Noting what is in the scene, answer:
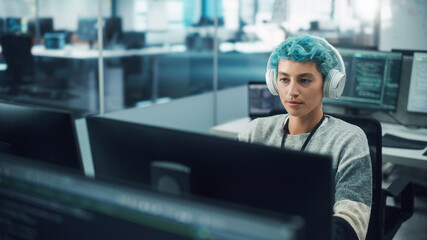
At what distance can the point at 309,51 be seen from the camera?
149 centimetres

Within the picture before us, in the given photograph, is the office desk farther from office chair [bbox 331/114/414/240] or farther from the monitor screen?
the monitor screen

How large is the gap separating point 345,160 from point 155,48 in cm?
650

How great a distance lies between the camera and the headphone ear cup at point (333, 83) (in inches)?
59.8

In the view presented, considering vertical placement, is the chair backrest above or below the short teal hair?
below

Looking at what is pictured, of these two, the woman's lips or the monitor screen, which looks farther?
the monitor screen

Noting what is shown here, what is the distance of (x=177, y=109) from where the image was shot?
14.5ft

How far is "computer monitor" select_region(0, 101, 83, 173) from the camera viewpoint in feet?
3.35

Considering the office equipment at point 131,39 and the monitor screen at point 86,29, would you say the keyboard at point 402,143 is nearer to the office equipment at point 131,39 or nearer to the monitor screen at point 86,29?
the monitor screen at point 86,29

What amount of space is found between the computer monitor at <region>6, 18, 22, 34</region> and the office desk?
356 centimetres

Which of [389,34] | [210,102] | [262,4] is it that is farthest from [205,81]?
[389,34]

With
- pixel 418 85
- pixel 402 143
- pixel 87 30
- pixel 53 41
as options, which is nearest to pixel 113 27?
pixel 87 30

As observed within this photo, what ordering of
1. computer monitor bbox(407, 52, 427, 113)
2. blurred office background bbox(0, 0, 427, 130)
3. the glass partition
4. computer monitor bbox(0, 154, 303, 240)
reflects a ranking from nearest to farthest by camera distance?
computer monitor bbox(0, 154, 303, 240), computer monitor bbox(407, 52, 427, 113), blurred office background bbox(0, 0, 427, 130), the glass partition

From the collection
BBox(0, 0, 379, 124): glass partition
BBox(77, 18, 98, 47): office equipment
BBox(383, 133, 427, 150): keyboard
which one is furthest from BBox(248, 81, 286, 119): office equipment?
BBox(77, 18, 98, 47): office equipment

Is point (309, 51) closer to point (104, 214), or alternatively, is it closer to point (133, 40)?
point (104, 214)
